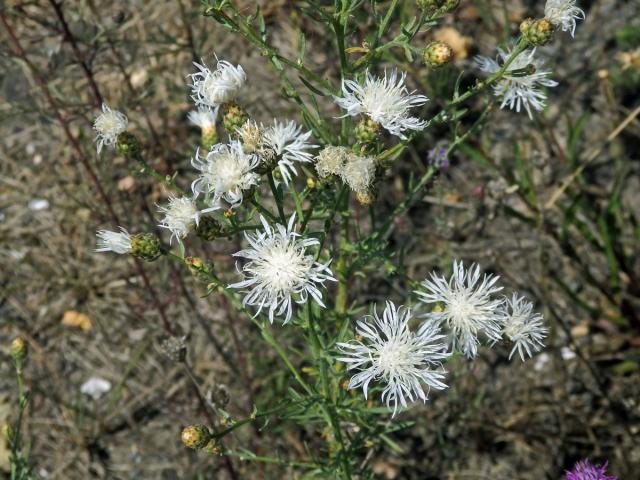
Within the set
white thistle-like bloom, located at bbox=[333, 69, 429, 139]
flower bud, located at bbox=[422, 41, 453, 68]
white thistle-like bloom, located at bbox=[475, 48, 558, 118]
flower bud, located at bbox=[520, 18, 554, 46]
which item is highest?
white thistle-like bloom, located at bbox=[475, 48, 558, 118]

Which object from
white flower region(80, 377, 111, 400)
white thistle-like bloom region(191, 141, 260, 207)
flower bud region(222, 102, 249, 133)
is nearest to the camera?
white thistle-like bloom region(191, 141, 260, 207)

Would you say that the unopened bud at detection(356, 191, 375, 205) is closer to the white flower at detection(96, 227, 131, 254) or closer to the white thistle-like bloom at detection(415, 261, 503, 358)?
the white thistle-like bloom at detection(415, 261, 503, 358)

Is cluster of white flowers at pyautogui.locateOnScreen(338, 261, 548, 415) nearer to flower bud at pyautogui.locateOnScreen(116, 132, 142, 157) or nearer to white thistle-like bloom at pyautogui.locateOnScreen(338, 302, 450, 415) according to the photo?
white thistle-like bloom at pyautogui.locateOnScreen(338, 302, 450, 415)

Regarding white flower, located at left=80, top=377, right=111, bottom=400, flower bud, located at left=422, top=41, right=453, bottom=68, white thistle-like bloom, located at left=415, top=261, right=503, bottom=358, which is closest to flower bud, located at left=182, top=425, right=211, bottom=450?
white thistle-like bloom, located at left=415, top=261, right=503, bottom=358

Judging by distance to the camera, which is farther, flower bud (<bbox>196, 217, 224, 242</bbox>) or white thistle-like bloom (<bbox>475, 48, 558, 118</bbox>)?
white thistle-like bloom (<bbox>475, 48, 558, 118</bbox>)

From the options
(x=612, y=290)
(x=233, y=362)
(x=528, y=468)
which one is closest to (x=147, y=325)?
(x=233, y=362)

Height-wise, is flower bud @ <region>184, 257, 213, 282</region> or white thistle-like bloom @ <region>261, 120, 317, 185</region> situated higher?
white thistle-like bloom @ <region>261, 120, 317, 185</region>

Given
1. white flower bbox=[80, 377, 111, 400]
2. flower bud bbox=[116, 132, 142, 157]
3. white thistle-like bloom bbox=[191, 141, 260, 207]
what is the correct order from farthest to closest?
white flower bbox=[80, 377, 111, 400] → flower bud bbox=[116, 132, 142, 157] → white thistle-like bloom bbox=[191, 141, 260, 207]
